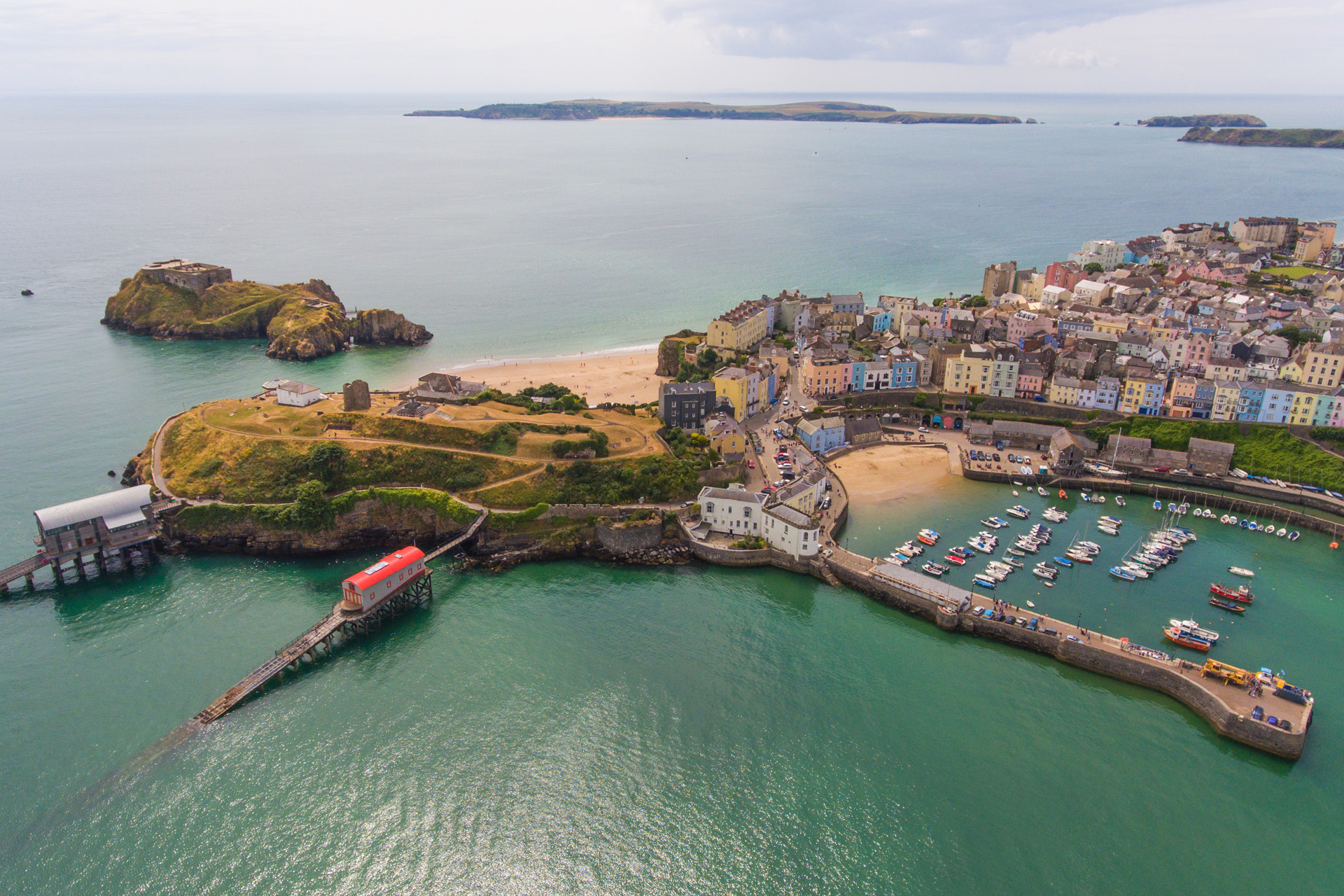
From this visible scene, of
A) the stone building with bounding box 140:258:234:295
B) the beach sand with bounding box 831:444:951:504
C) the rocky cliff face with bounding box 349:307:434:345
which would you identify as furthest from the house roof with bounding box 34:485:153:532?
the stone building with bounding box 140:258:234:295

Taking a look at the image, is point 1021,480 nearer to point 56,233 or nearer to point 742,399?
point 742,399

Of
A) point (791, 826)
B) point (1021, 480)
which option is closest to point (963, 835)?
point (791, 826)

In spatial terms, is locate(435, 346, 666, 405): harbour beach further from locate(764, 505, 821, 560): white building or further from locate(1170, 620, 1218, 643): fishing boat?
locate(1170, 620, 1218, 643): fishing boat

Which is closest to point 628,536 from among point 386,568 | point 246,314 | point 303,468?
point 386,568

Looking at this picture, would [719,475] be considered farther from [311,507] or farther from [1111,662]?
[311,507]

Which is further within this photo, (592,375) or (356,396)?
(592,375)

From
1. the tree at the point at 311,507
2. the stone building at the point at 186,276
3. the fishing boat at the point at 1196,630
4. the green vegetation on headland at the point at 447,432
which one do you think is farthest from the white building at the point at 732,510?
the stone building at the point at 186,276

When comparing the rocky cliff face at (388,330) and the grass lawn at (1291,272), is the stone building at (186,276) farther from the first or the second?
the grass lawn at (1291,272)
